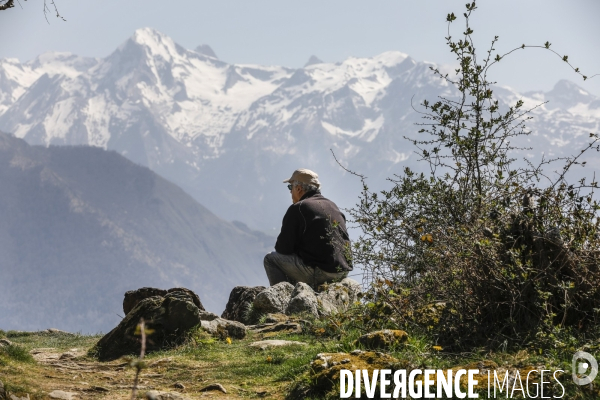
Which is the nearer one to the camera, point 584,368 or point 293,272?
point 584,368

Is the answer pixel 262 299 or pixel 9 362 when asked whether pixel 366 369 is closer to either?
pixel 9 362

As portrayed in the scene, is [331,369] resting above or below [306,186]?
below

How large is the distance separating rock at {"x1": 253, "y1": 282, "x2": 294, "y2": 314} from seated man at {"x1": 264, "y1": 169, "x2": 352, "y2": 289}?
2.93 ft

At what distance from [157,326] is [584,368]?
5.72 meters

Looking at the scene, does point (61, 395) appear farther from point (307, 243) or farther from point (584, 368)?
point (307, 243)

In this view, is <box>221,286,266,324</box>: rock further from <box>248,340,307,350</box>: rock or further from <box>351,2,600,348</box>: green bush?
<box>351,2,600,348</box>: green bush

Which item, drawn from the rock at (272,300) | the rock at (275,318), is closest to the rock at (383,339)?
the rock at (275,318)

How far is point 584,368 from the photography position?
20.1 ft

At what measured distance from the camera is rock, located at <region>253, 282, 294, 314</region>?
13.0 metres

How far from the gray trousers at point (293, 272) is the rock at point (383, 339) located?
5977 millimetres

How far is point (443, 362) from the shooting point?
22.4 feet

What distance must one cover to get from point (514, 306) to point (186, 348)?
14.6 ft

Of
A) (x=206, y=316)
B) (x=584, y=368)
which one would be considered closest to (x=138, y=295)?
(x=206, y=316)

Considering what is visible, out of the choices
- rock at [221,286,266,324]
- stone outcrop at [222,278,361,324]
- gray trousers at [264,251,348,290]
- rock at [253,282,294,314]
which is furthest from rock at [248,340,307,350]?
gray trousers at [264,251,348,290]
